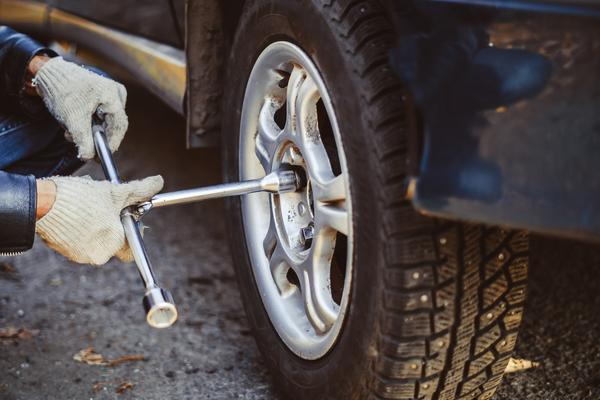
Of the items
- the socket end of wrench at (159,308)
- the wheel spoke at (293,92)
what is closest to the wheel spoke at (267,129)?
the wheel spoke at (293,92)

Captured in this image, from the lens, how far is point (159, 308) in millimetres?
892

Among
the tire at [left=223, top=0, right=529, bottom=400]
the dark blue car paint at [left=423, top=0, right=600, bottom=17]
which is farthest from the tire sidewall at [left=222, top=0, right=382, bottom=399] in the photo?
the dark blue car paint at [left=423, top=0, right=600, bottom=17]

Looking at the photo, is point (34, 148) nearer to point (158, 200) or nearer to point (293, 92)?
point (158, 200)

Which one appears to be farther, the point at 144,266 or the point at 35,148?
the point at 35,148

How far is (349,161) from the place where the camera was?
35.5 inches

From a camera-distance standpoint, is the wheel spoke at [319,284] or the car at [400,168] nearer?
the car at [400,168]

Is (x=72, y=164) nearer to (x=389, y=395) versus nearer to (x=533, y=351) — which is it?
(x=389, y=395)

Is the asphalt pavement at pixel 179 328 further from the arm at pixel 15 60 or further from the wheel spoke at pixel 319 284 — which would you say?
the arm at pixel 15 60

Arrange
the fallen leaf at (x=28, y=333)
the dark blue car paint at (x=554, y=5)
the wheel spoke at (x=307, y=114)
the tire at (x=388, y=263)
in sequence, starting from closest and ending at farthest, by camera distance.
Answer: the dark blue car paint at (x=554, y=5), the tire at (x=388, y=263), the wheel spoke at (x=307, y=114), the fallen leaf at (x=28, y=333)

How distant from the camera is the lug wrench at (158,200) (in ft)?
2.98

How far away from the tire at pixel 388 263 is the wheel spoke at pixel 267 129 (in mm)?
230

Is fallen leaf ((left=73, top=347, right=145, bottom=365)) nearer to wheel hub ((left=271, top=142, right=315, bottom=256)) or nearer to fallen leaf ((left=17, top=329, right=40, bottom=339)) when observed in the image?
fallen leaf ((left=17, top=329, right=40, bottom=339))

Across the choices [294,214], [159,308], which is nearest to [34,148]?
[294,214]

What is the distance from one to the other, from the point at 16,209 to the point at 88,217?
14cm
